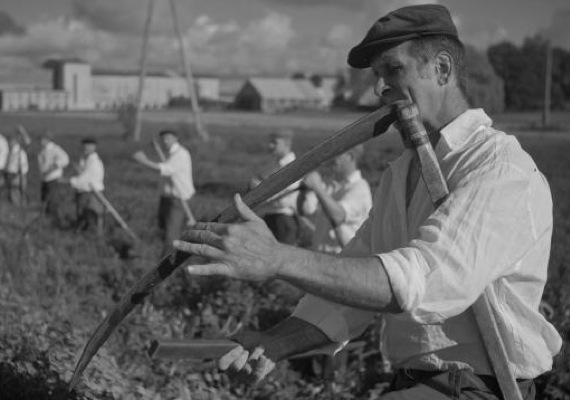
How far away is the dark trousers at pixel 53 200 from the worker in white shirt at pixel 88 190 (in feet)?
1.01

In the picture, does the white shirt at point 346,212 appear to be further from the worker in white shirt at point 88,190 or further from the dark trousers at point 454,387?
the worker in white shirt at point 88,190

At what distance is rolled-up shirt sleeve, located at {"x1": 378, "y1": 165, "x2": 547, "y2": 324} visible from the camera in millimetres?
2074

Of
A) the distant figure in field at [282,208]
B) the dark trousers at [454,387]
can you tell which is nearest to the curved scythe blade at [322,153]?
the dark trousers at [454,387]

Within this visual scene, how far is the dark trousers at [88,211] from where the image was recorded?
492 inches

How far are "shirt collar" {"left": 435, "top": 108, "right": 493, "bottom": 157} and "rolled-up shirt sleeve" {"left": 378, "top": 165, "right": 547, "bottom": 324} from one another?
27cm

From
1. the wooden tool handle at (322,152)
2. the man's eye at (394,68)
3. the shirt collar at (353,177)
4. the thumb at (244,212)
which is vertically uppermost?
the man's eye at (394,68)

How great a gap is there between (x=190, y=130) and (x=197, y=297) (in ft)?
→ 106

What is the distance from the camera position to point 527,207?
2221 mm

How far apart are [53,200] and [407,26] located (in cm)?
1264

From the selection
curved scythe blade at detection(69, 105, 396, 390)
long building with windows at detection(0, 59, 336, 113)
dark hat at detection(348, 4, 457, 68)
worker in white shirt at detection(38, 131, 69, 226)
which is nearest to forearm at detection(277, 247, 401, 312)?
curved scythe blade at detection(69, 105, 396, 390)

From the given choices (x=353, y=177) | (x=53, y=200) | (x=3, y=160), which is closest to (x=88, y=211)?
(x=53, y=200)

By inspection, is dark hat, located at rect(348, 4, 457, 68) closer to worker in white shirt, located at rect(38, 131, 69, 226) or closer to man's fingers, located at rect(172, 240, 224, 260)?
man's fingers, located at rect(172, 240, 224, 260)

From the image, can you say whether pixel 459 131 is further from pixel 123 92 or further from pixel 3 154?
pixel 123 92

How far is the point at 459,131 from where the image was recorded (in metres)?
2.51
